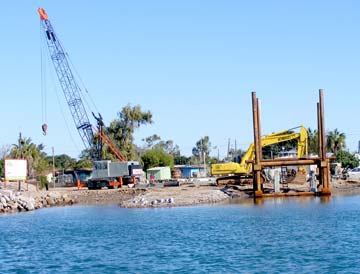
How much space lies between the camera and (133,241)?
31641 mm

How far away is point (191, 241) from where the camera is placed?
100 feet

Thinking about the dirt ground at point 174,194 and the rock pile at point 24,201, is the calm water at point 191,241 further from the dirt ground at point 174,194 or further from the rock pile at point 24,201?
the rock pile at point 24,201

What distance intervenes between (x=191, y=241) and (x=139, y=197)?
26.6 metres

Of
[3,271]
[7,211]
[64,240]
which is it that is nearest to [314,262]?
[3,271]

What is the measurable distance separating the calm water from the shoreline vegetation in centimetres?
570

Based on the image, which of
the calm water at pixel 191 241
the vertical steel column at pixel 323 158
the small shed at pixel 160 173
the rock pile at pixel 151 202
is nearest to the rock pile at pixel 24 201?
the calm water at pixel 191 241

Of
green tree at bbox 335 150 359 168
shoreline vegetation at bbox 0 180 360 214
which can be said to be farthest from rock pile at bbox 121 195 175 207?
green tree at bbox 335 150 359 168

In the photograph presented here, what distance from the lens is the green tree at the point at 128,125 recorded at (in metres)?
111

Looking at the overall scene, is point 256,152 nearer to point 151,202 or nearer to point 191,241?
point 151,202

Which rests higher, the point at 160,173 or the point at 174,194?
the point at 160,173

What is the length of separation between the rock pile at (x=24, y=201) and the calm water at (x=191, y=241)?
20.1 ft

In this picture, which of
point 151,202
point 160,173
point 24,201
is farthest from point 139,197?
point 160,173

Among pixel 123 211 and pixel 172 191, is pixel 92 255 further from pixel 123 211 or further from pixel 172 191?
pixel 172 191

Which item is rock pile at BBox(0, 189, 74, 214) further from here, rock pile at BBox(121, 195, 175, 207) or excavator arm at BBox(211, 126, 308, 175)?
excavator arm at BBox(211, 126, 308, 175)
